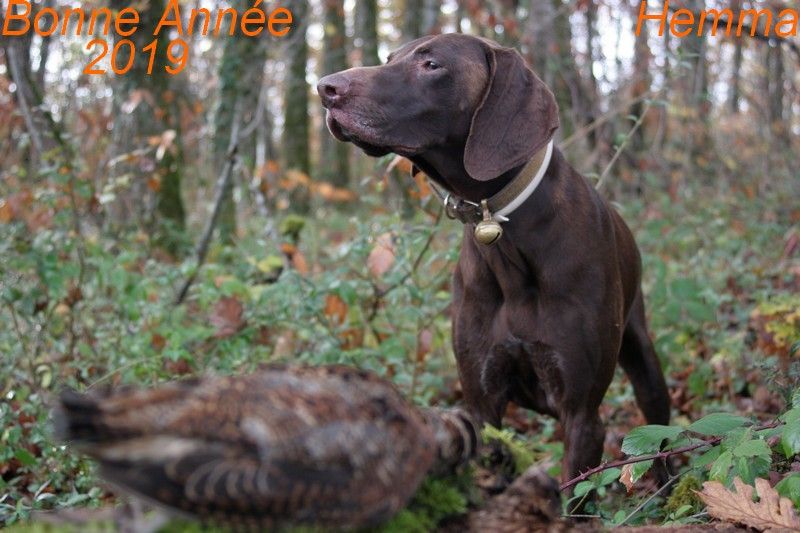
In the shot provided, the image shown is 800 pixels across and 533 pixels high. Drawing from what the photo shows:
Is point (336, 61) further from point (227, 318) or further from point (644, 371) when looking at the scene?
point (644, 371)

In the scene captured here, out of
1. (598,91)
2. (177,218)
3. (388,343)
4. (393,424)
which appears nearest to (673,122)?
(598,91)

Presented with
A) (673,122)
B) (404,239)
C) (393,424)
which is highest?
(393,424)

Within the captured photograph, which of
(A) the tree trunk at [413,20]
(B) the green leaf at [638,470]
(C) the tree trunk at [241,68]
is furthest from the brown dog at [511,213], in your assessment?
(A) the tree trunk at [413,20]

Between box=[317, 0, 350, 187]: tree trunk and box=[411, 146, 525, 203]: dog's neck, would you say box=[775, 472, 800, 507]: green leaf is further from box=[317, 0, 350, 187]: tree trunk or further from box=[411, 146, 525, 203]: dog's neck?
box=[317, 0, 350, 187]: tree trunk

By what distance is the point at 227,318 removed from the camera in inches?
188

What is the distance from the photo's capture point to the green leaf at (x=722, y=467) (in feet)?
8.28

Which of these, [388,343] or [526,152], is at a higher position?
[526,152]

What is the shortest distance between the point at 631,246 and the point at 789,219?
21.8ft

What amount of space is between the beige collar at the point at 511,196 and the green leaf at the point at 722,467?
Result: 121cm

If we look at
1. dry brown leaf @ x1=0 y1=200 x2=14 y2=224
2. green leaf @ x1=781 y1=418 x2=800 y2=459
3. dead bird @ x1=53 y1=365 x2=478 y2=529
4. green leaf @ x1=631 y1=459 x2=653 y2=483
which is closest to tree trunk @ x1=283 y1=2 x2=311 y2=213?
dry brown leaf @ x1=0 y1=200 x2=14 y2=224

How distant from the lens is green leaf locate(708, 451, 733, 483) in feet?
8.28

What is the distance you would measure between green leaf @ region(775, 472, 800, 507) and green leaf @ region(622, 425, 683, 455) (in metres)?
0.31

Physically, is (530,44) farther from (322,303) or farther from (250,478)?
(250,478)

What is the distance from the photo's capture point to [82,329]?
18.4ft
